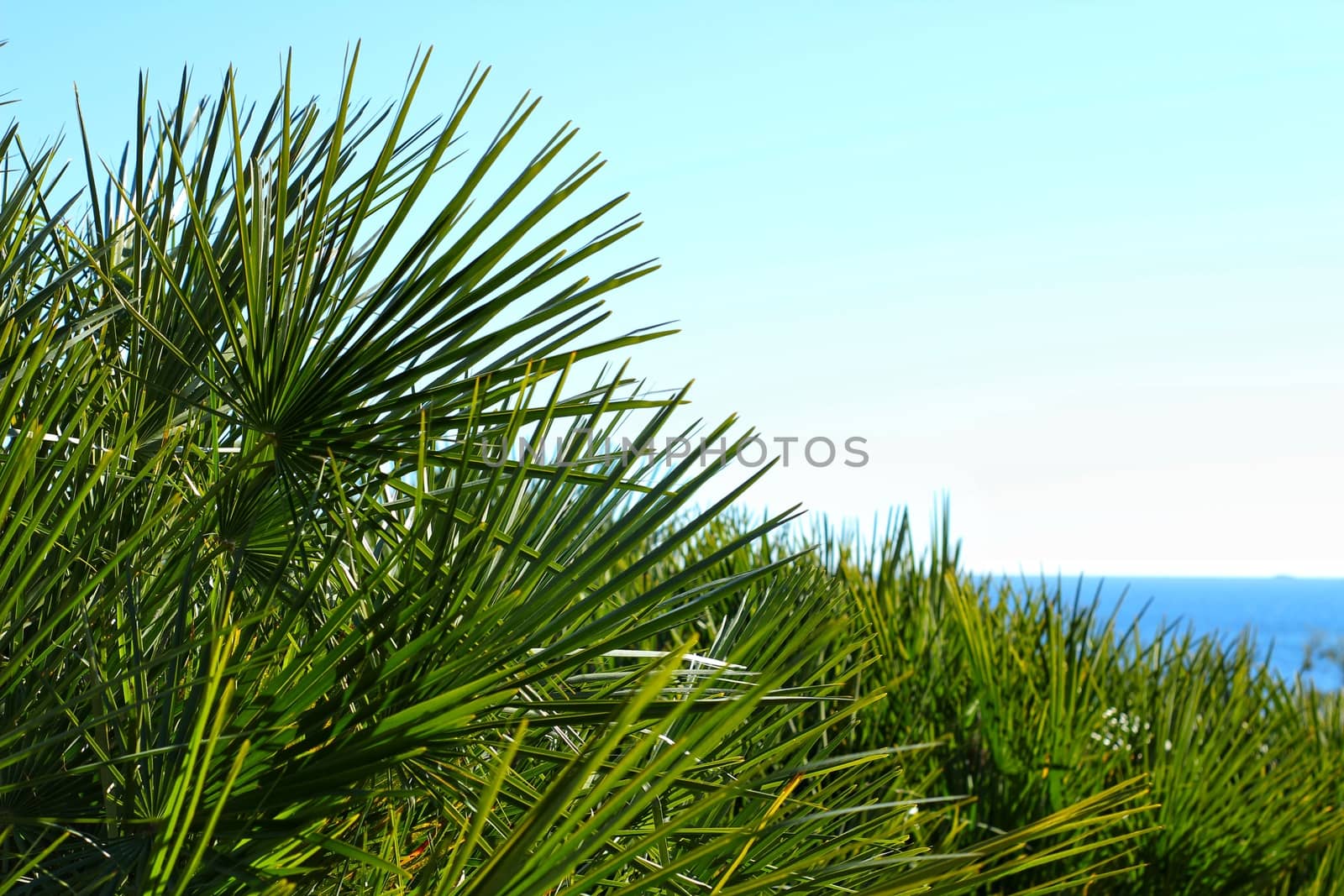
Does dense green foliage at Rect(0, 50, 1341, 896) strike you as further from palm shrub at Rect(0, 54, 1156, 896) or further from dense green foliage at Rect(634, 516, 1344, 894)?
dense green foliage at Rect(634, 516, 1344, 894)

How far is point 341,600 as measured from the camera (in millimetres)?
650

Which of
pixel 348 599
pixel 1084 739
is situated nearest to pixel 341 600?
pixel 348 599

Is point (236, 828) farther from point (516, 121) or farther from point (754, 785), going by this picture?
point (516, 121)

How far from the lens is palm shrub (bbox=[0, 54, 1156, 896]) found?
0.49m

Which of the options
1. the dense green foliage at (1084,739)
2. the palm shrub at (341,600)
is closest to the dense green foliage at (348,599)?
the palm shrub at (341,600)

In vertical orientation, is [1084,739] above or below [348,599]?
below

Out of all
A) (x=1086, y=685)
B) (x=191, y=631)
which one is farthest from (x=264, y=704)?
(x=1086, y=685)

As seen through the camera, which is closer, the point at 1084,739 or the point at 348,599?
the point at 348,599

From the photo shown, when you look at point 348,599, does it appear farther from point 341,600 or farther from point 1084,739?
point 1084,739

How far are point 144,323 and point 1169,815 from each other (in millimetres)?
1630

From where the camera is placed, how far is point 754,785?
59 centimetres

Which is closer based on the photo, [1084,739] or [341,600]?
[341,600]

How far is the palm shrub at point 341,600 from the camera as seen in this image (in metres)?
0.49

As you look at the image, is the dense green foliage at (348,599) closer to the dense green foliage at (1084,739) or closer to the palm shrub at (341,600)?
the palm shrub at (341,600)
